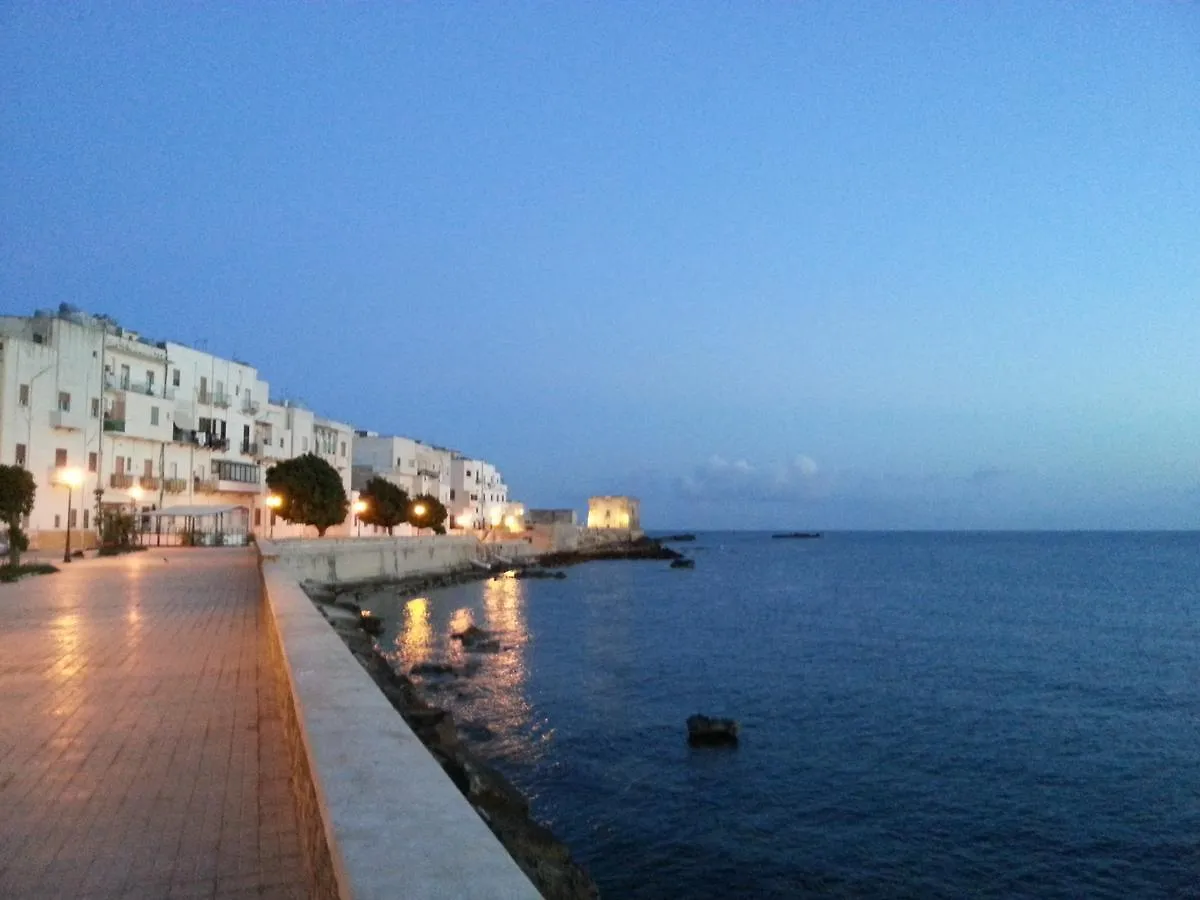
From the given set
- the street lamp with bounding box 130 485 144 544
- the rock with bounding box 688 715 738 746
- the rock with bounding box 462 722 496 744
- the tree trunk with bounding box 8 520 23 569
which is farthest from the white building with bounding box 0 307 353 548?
the rock with bounding box 688 715 738 746

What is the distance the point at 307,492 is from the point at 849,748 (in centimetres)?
3688

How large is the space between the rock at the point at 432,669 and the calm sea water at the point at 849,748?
52.9 inches

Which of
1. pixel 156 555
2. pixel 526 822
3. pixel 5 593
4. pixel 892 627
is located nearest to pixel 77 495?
pixel 156 555

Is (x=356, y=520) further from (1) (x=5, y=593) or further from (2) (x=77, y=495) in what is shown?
(1) (x=5, y=593)

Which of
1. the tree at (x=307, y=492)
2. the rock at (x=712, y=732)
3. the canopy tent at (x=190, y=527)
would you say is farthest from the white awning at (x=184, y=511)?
the rock at (x=712, y=732)

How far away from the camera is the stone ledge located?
10.2ft

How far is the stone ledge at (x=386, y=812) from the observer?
3.11 m

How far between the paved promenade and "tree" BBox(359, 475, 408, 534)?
166ft

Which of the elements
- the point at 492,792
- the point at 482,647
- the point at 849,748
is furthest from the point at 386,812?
the point at 482,647

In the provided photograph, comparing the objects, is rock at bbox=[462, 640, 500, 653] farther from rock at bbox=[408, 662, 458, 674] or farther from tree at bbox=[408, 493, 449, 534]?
tree at bbox=[408, 493, 449, 534]

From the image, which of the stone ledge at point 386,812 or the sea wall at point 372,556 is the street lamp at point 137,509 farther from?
the stone ledge at point 386,812

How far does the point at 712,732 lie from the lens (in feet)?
64.3

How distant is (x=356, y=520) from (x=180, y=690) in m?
62.9

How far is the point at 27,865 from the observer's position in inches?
215
